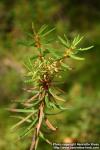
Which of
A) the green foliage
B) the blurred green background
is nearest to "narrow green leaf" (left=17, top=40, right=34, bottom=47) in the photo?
the green foliage

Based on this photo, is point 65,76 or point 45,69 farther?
point 65,76

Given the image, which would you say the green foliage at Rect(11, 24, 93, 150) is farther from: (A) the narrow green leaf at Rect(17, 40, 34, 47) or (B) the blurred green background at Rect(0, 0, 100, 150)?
(B) the blurred green background at Rect(0, 0, 100, 150)

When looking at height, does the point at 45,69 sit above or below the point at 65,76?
above

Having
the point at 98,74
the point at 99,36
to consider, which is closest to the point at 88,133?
the point at 98,74

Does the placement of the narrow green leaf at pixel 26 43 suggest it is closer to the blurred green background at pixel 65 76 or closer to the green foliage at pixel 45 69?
the green foliage at pixel 45 69

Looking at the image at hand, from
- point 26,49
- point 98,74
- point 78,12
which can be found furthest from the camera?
point 78,12

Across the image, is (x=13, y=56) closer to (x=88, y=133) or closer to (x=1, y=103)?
(x=1, y=103)

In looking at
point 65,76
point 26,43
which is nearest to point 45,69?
point 26,43

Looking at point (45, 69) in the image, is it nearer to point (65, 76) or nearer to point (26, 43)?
point (26, 43)
